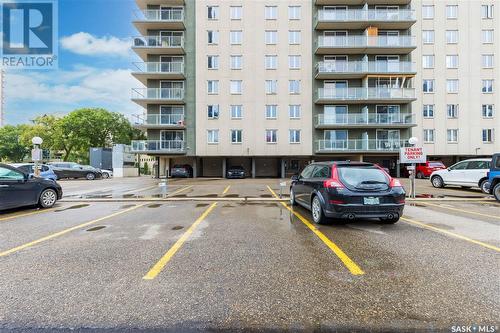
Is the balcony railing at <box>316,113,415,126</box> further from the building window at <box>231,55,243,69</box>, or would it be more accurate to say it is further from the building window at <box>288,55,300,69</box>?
the building window at <box>231,55,243,69</box>

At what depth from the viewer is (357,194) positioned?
6262 millimetres

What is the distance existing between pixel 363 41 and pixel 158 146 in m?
23.7

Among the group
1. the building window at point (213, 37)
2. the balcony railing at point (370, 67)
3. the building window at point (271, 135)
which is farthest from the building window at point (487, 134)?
the building window at point (213, 37)

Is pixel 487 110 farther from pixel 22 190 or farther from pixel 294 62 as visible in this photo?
pixel 22 190

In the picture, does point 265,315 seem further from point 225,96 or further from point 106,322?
point 225,96

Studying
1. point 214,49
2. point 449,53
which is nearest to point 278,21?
point 214,49

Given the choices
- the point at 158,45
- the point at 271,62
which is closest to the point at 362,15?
the point at 271,62

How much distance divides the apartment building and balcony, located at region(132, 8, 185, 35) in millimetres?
25801

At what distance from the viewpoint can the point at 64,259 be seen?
14.5 feet

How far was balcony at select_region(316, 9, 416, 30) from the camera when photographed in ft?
92.6

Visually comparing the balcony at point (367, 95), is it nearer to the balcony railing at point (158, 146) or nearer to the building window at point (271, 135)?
the building window at point (271, 135)

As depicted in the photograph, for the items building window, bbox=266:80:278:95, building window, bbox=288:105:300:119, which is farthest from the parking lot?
building window, bbox=266:80:278:95

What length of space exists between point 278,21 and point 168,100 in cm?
1457

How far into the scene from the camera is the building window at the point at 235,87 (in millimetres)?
29672
